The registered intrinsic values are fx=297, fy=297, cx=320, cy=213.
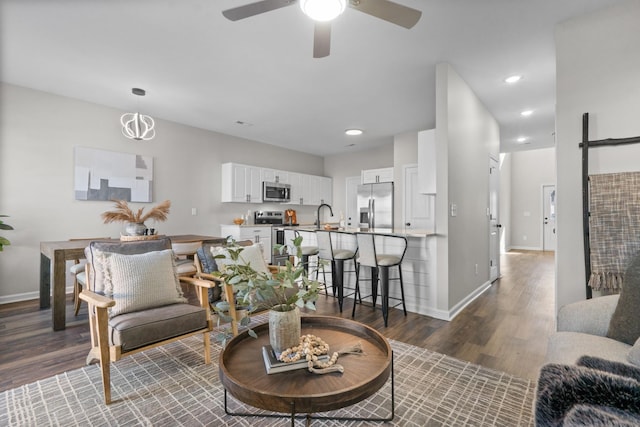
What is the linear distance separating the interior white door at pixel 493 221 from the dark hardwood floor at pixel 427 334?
844mm

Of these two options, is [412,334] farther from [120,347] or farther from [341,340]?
[120,347]

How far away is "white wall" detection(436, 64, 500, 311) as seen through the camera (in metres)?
3.12

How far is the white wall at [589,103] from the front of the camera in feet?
6.79

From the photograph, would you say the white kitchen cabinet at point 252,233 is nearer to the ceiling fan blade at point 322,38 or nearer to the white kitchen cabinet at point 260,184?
the white kitchen cabinet at point 260,184

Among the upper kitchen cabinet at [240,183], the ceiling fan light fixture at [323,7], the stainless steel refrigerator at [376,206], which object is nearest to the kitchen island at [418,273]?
the ceiling fan light fixture at [323,7]

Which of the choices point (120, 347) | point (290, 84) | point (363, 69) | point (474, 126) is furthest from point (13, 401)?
point (474, 126)

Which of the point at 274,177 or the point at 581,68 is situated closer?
the point at 581,68

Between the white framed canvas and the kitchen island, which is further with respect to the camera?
the white framed canvas

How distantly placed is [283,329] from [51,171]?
425cm

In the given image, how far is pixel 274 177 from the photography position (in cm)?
641

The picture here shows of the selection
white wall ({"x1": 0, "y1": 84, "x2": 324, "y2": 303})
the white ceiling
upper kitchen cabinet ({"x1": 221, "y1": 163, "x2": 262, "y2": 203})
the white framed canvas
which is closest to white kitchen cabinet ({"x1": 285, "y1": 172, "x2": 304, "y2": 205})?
Result: upper kitchen cabinet ({"x1": 221, "y1": 163, "x2": 262, "y2": 203})

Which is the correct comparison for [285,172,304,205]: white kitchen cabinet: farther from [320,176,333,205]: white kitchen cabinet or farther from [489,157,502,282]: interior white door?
[489,157,502,282]: interior white door

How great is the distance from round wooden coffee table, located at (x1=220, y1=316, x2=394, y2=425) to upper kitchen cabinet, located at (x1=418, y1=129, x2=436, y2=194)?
2.31 meters

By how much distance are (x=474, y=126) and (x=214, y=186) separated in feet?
14.4
